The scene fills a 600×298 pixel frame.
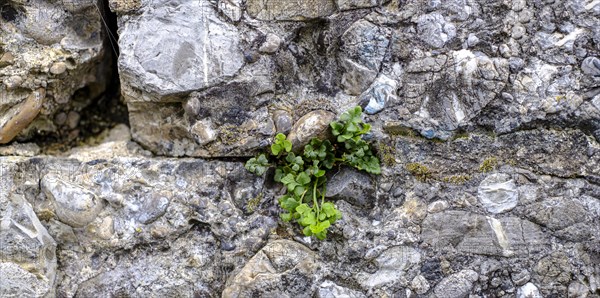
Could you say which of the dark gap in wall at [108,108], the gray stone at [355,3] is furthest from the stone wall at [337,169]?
the dark gap in wall at [108,108]

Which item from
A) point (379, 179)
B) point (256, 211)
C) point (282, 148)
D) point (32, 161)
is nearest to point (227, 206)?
point (256, 211)

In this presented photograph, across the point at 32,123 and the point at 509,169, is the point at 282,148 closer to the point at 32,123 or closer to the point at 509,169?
the point at 509,169

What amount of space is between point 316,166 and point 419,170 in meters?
0.42

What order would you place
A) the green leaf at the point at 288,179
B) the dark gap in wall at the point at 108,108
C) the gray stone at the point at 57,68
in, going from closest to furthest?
the green leaf at the point at 288,179 < the gray stone at the point at 57,68 < the dark gap in wall at the point at 108,108

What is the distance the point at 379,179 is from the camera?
258 cm

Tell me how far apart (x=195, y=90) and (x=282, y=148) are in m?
0.42

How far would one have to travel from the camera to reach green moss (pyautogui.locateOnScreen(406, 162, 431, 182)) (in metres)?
2.55

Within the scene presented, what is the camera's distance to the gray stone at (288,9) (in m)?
2.54

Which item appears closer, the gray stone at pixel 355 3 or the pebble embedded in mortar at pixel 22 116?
the gray stone at pixel 355 3

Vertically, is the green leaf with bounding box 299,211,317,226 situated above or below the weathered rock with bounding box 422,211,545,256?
above

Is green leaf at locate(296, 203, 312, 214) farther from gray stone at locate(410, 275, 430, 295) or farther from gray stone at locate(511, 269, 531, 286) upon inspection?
gray stone at locate(511, 269, 531, 286)

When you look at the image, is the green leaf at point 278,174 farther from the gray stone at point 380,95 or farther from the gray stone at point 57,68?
the gray stone at point 57,68

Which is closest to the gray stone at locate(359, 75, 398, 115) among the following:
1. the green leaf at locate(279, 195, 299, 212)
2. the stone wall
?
the stone wall

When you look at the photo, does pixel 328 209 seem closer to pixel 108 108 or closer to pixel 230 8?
pixel 230 8
